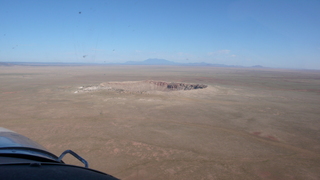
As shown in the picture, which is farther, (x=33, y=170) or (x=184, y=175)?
(x=184, y=175)

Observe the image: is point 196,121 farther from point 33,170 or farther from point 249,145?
point 33,170

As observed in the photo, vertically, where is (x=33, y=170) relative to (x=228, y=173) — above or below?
above

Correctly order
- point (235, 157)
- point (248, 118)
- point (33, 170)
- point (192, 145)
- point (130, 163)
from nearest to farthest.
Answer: point (33, 170)
point (130, 163)
point (235, 157)
point (192, 145)
point (248, 118)

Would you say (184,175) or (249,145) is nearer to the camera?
(184,175)

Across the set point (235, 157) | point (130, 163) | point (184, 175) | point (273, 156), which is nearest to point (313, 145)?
point (273, 156)

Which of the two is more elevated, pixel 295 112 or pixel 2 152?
pixel 2 152

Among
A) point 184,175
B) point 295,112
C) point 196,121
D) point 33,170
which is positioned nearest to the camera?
point 33,170

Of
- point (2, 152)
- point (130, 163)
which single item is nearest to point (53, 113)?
point (130, 163)

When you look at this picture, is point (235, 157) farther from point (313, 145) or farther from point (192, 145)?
point (313, 145)

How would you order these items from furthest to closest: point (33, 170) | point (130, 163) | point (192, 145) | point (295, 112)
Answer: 1. point (295, 112)
2. point (192, 145)
3. point (130, 163)
4. point (33, 170)
